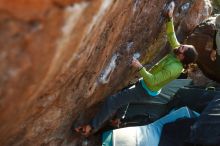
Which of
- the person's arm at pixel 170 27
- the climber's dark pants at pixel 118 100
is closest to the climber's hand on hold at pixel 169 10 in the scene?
the person's arm at pixel 170 27

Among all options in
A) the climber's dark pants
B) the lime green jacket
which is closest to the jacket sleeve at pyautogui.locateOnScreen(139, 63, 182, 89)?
the lime green jacket

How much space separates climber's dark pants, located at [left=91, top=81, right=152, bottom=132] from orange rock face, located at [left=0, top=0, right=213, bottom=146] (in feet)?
0.64

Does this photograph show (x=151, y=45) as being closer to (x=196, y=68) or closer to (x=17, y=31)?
(x=196, y=68)

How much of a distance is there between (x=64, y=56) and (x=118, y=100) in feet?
7.69

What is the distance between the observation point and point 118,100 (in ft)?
21.7

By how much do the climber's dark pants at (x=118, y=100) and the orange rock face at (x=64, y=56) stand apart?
0.20 metres

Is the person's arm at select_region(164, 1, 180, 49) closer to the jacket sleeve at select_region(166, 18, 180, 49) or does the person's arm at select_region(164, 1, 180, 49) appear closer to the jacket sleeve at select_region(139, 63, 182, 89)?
the jacket sleeve at select_region(166, 18, 180, 49)


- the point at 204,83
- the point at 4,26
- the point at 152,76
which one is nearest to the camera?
the point at 4,26

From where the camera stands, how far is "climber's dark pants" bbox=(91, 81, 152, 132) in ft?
21.3

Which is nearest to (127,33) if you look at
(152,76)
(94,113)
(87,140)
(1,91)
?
(152,76)

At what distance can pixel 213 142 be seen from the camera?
649 cm

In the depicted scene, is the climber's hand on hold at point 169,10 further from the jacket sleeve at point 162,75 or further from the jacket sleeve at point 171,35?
the jacket sleeve at point 162,75

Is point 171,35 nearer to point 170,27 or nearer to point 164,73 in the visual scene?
point 170,27

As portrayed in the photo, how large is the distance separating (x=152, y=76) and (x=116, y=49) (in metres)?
0.79
